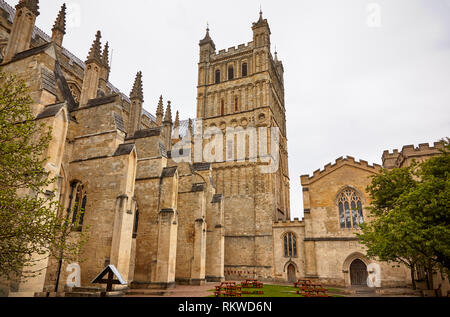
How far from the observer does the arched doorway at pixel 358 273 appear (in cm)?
2436

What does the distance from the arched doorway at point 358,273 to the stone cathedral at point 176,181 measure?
2.49 feet

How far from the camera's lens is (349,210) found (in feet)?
85.4

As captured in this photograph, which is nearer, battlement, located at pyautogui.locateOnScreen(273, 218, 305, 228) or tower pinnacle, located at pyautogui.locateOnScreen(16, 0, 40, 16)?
tower pinnacle, located at pyautogui.locateOnScreen(16, 0, 40, 16)

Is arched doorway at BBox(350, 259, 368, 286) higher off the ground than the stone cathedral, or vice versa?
the stone cathedral

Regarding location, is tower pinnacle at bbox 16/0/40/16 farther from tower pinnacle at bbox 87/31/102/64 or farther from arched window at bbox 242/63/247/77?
arched window at bbox 242/63/247/77

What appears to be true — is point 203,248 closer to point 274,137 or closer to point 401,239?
point 401,239

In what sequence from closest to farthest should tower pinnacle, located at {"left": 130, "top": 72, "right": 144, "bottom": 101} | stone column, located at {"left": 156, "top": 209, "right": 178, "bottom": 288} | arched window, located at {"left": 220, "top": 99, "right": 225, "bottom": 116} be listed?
stone column, located at {"left": 156, "top": 209, "right": 178, "bottom": 288}
tower pinnacle, located at {"left": 130, "top": 72, "right": 144, "bottom": 101}
arched window, located at {"left": 220, "top": 99, "right": 225, "bottom": 116}

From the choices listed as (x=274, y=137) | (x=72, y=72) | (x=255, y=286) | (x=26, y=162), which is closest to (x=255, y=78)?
(x=274, y=137)

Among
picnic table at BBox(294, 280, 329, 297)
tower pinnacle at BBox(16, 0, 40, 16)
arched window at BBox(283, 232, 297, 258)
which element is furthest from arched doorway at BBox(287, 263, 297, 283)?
tower pinnacle at BBox(16, 0, 40, 16)

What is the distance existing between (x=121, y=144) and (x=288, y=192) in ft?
98.2

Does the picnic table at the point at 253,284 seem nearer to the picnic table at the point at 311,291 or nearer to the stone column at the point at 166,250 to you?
the picnic table at the point at 311,291

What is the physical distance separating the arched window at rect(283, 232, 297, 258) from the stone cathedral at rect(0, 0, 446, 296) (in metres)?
0.10

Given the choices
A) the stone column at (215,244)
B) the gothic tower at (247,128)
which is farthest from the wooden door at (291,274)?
the stone column at (215,244)

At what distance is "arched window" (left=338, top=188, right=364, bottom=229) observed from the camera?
2561cm
